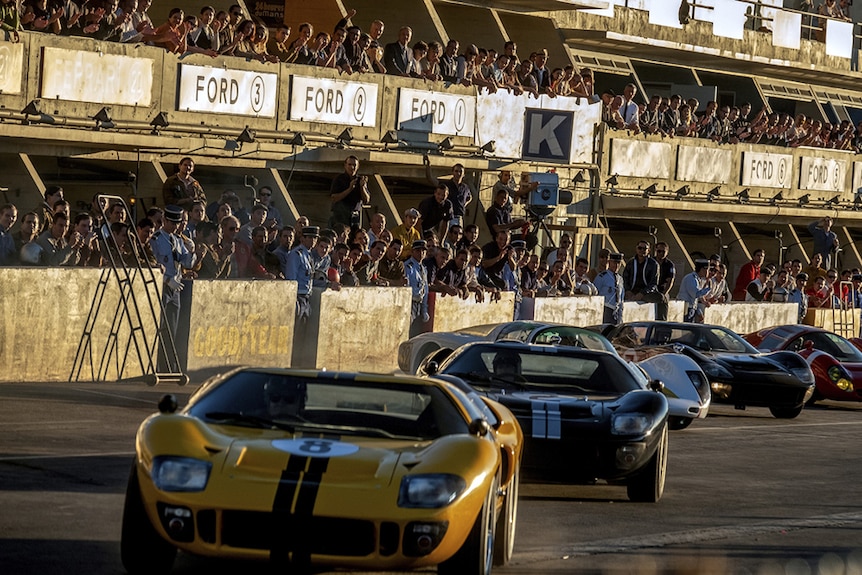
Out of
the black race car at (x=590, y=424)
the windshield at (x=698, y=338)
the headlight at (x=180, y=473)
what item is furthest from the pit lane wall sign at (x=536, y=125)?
the headlight at (x=180, y=473)

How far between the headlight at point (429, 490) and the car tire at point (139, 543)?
111 cm

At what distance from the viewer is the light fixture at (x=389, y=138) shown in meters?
26.0

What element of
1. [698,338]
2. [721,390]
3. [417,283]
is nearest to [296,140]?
[417,283]

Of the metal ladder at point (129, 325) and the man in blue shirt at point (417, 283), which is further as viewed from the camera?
the man in blue shirt at point (417, 283)

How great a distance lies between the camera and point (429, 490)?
7.69 metres

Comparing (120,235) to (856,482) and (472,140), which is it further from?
(472,140)

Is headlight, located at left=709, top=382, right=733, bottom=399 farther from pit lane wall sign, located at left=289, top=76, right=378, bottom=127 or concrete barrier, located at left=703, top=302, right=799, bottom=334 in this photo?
concrete barrier, located at left=703, top=302, right=799, bottom=334

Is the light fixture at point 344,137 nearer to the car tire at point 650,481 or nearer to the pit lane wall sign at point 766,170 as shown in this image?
the pit lane wall sign at point 766,170

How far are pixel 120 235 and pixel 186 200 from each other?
79.8 inches

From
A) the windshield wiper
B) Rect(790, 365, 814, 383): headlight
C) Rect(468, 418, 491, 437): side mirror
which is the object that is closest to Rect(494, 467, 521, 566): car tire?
Rect(468, 418, 491, 437): side mirror

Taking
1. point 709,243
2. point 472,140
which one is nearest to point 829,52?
point 709,243

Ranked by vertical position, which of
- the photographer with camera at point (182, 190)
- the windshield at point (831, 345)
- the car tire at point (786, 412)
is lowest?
the car tire at point (786, 412)

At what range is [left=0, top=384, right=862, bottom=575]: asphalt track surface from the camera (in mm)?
8922

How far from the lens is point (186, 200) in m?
20.1
